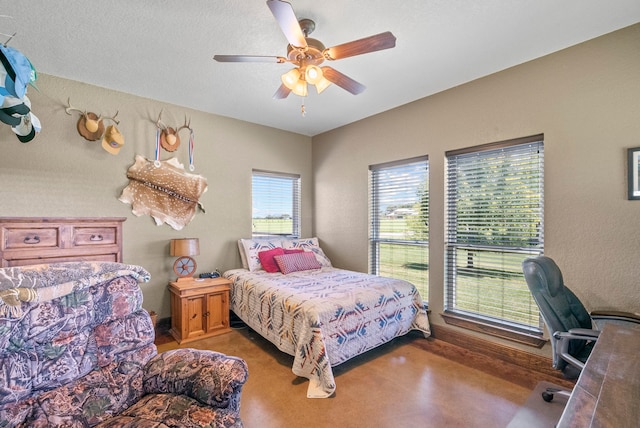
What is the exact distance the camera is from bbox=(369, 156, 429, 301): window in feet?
11.1

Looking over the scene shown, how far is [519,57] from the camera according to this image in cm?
248

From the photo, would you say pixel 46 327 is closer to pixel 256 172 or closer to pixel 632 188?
pixel 256 172

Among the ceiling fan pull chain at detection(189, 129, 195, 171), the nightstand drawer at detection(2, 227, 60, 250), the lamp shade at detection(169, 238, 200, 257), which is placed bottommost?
the lamp shade at detection(169, 238, 200, 257)

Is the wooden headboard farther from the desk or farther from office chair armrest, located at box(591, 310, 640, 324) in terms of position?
office chair armrest, located at box(591, 310, 640, 324)

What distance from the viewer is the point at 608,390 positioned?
1.03 m

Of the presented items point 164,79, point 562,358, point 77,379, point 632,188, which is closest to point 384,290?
point 562,358

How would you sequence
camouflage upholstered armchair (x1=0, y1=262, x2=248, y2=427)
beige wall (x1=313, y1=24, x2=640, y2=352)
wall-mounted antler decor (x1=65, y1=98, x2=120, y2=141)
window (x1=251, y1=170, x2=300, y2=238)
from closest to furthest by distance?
camouflage upholstered armchair (x1=0, y1=262, x2=248, y2=427) → beige wall (x1=313, y1=24, x2=640, y2=352) → wall-mounted antler decor (x1=65, y1=98, x2=120, y2=141) → window (x1=251, y1=170, x2=300, y2=238)

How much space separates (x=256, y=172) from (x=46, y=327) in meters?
3.11

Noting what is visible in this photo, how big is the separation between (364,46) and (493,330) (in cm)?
273

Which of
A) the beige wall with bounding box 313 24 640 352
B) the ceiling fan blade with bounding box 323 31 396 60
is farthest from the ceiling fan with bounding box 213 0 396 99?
the beige wall with bounding box 313 24 640 352

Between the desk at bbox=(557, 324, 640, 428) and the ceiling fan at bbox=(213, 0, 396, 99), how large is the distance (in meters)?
1.83

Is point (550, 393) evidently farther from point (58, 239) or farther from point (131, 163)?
point (131, 163)

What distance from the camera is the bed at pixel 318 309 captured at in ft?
7.55

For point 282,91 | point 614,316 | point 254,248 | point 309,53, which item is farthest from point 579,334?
point 254,248
